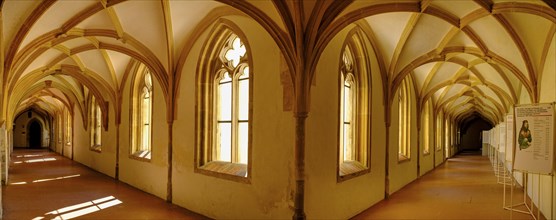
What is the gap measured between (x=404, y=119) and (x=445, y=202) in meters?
3.48

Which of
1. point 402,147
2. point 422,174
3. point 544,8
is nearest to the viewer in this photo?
point 544,8

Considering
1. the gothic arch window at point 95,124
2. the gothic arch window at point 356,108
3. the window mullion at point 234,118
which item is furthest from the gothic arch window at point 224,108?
the gothic arch window at point 95,124

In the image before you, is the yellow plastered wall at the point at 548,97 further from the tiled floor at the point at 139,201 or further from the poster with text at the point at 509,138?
the poster with text at the point at 509,138

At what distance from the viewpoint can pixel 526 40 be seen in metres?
6.70

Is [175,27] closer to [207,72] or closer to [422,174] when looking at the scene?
[207,72]

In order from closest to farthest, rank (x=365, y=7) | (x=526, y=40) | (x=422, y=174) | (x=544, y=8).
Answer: (x=544, y=8), (x=365, y=7), (x=526, y=40), (x=422, y=174)

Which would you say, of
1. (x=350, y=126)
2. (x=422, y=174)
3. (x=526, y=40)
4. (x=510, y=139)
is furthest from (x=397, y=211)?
(x=422, y=174)

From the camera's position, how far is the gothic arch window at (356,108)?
7137 mm

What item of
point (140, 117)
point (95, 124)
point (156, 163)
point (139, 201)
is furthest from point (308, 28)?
point (95, 124)

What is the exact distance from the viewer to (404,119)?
1101cm

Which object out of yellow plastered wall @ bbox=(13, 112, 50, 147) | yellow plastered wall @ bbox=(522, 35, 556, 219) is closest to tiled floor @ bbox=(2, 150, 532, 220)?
yellow plastered wall @ bbox=(522, 35, 556, 219)

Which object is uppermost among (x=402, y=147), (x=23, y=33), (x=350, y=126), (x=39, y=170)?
(x=23, y=33)

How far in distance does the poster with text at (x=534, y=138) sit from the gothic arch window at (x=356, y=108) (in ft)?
8.03

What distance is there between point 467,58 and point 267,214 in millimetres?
7569
